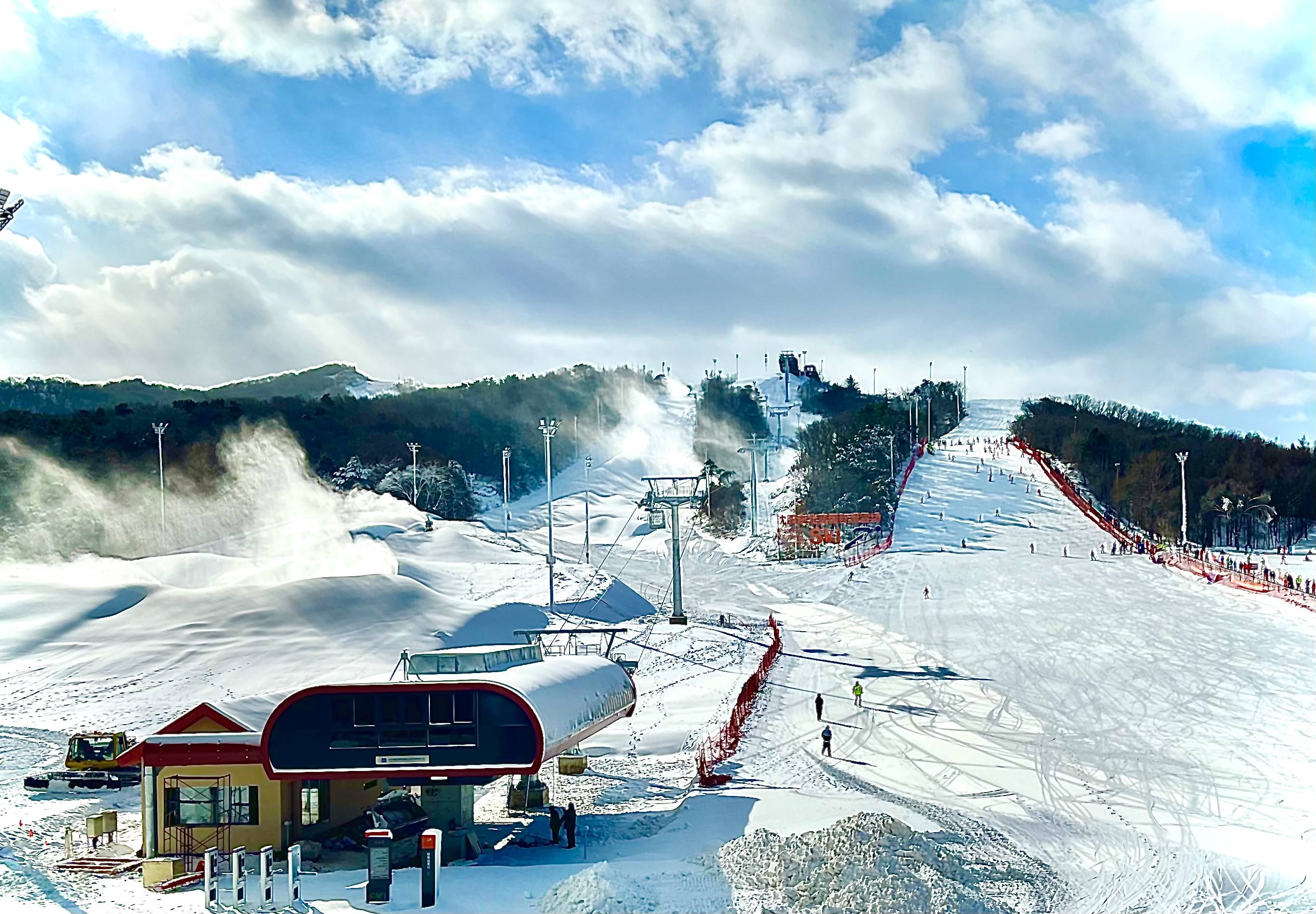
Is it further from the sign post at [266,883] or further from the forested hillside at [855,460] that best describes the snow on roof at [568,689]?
the forested hillside at [855,460]

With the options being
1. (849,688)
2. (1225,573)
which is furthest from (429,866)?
(1225,573)

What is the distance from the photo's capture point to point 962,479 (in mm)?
92875

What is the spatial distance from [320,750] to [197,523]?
236 feet

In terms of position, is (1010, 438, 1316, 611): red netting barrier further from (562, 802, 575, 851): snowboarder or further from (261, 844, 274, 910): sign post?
(261, 844, 274, 910): sign post

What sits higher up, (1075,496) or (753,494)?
(753,494)

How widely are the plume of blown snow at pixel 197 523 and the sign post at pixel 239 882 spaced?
110 ft

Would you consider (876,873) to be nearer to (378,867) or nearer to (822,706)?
(378,867)

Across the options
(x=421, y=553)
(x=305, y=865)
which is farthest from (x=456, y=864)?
(x=421, y=553)

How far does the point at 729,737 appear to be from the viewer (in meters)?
27.4

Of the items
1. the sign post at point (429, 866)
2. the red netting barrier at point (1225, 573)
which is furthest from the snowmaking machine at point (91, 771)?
the red netting barrier at point (1225, 573)

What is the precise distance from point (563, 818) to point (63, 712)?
17628 mm

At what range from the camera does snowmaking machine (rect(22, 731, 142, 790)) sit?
24328mm

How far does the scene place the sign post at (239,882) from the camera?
1579 cm

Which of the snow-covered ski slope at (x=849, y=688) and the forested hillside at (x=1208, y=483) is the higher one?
the forested hillside at (x=1208, y=483)
